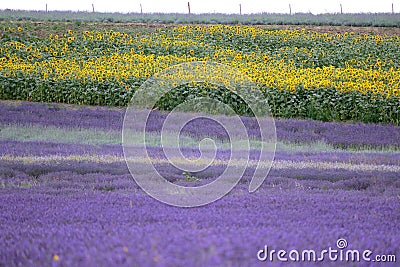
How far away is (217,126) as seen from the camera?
16812 millimetres

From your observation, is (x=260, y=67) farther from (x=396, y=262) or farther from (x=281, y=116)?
(x=396, y=262)

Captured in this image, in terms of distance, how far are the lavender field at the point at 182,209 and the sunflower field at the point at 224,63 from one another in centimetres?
354

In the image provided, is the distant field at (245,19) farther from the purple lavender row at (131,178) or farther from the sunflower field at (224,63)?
the purple lavender row at (131,178)

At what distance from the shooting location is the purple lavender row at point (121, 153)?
39.1 ft

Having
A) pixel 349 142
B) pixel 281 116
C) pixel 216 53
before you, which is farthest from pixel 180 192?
pixel 216 53

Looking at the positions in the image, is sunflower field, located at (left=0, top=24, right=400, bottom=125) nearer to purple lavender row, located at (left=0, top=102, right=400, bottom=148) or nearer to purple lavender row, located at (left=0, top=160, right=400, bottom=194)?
purple lavender row, located at (left=0, top=102, right=400, bottom=148)

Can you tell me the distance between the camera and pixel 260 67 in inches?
892

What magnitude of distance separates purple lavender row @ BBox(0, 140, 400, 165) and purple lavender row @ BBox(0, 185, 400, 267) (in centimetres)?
350

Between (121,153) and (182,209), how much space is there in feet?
18.0

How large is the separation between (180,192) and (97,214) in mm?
1978

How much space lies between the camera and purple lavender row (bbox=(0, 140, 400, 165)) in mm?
11922

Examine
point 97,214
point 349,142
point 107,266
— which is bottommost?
point 349,142

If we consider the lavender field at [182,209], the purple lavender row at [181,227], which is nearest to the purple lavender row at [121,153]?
the lavender field at [182,209]

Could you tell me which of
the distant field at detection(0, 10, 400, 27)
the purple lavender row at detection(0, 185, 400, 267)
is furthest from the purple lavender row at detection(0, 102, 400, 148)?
the distant field at detection(0, 10, 400, 27)
